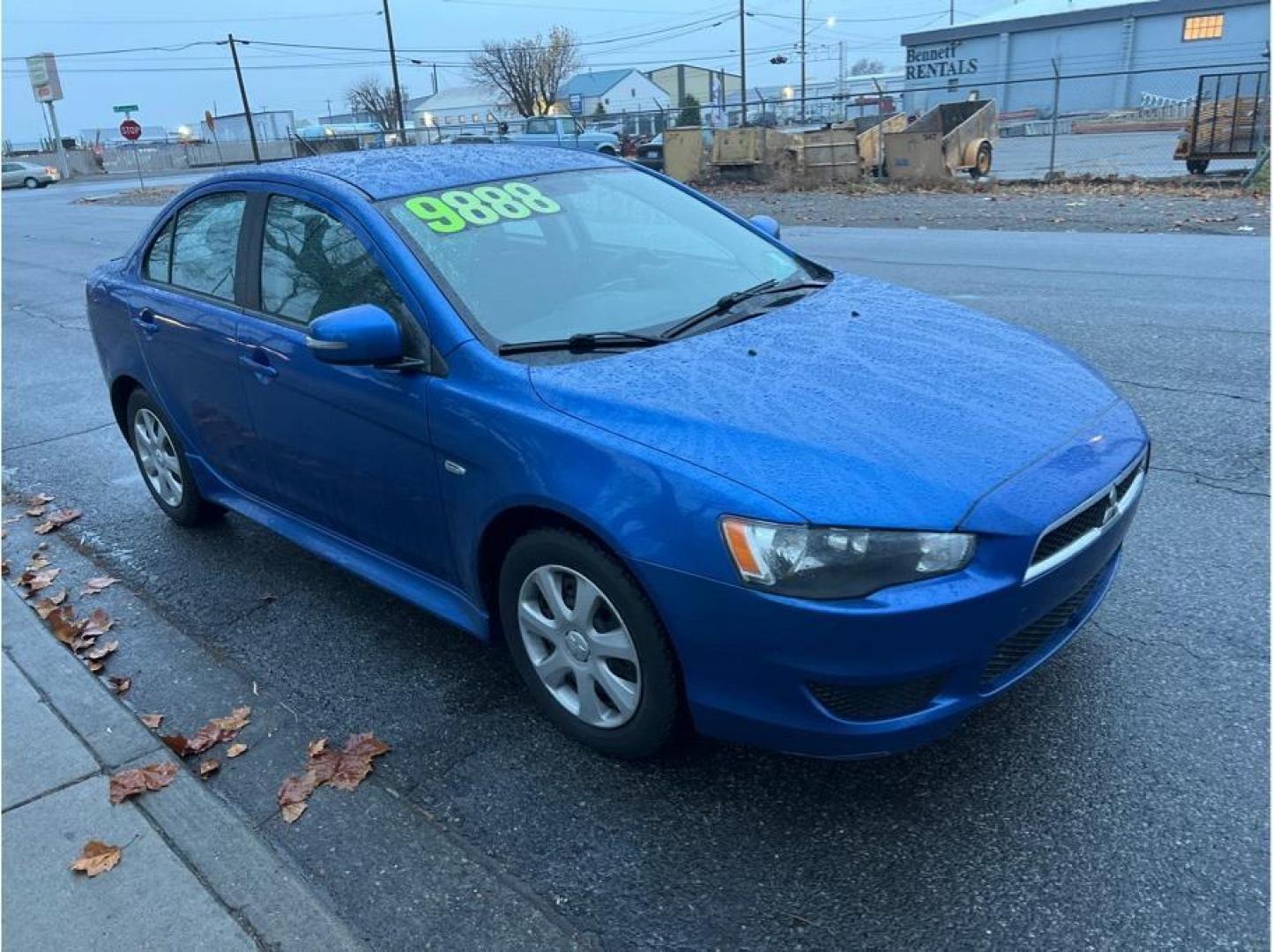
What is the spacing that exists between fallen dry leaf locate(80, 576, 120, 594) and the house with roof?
74.4 m

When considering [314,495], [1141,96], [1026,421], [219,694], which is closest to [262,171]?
[314,495]

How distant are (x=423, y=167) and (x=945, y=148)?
18.7 meters

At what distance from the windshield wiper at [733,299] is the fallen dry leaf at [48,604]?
9.47ft

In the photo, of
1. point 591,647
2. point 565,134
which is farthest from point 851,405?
point 565,134

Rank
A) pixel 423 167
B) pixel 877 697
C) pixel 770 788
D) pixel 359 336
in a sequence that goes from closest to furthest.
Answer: pixel 877 697 → pixel 770 788 → pixel 359 336 → pixel 423 167

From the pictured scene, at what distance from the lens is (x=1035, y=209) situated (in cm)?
1504

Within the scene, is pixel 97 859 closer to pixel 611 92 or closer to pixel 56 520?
pixel 56 520

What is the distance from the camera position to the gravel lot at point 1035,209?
12.7 metres

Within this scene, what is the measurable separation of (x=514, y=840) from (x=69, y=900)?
3.69 feet

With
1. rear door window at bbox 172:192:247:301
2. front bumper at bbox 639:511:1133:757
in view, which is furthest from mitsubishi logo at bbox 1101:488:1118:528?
rear door window at bbox 172:192:247:301

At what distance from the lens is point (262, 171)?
3.95m

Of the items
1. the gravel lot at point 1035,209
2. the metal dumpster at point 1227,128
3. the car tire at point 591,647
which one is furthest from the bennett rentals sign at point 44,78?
the car tire at point 591,647

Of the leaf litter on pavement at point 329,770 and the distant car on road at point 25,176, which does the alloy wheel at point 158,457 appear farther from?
the distant car on road at point 25,176

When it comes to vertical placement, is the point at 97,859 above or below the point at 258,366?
below
